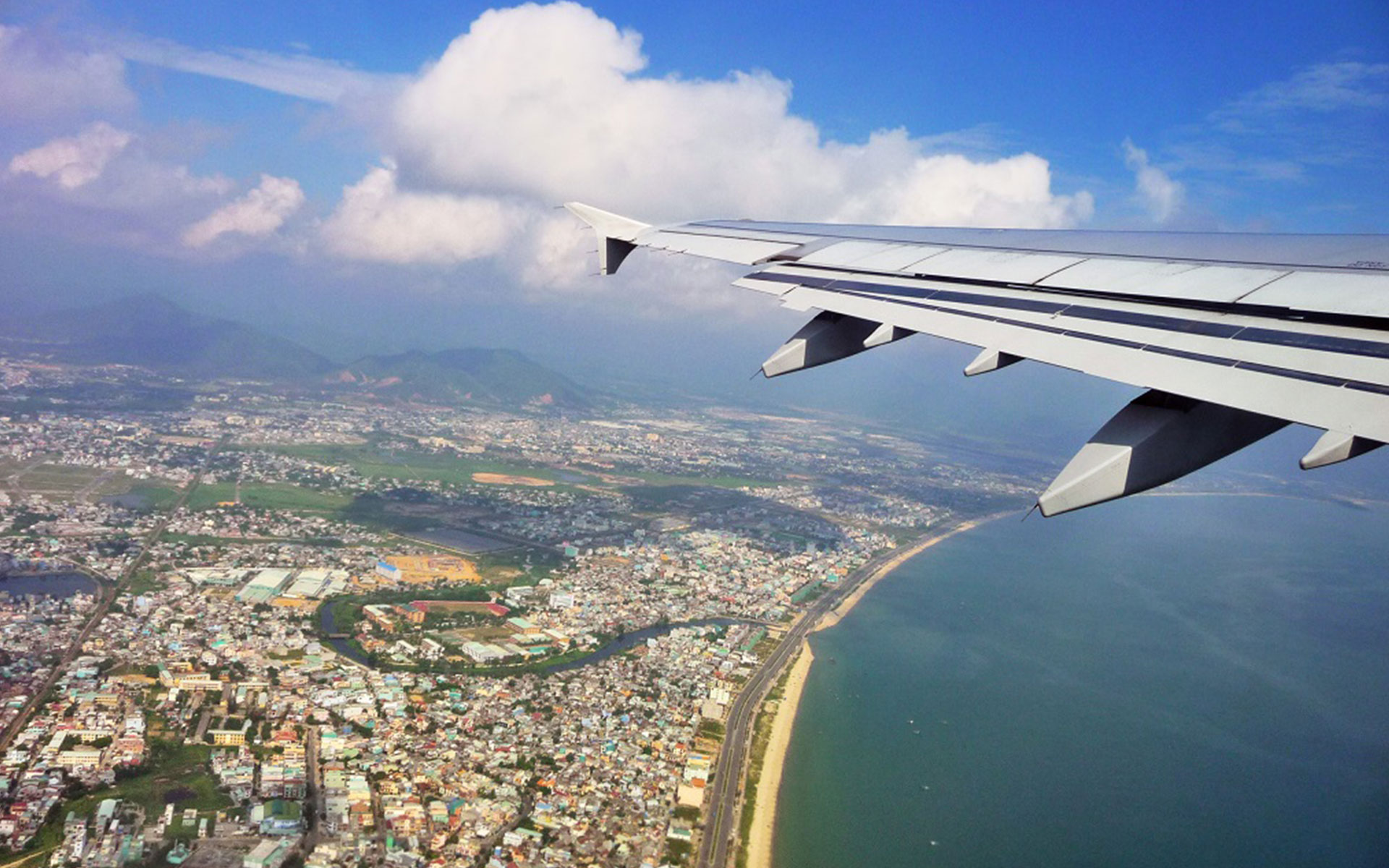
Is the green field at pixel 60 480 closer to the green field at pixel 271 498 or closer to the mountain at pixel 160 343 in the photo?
the green field at pixel 271 498

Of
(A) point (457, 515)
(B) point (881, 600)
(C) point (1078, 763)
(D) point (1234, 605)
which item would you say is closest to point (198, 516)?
(A) point (457, 515)

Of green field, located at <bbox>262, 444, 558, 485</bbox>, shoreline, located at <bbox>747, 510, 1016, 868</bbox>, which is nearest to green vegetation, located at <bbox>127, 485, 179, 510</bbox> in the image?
green field, located at <bbox>262, 444, 558, 485</bbox>

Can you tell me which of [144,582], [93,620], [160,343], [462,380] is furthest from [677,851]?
[160,343]

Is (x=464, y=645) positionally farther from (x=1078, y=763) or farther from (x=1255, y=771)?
(x=1255, y=771)

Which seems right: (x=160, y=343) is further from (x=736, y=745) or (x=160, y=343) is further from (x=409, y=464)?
(x=736, y=745)

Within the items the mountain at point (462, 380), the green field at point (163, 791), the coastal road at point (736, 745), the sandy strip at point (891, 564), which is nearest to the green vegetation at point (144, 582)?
the green field at point (163, 791)

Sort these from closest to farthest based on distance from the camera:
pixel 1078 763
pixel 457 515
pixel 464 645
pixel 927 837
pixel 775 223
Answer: pixel 775 223
pixel 927 837
pixel 1078 763
pixel 464 645
pixel 457 515

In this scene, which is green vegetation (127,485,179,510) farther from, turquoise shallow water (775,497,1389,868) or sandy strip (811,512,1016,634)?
turquoise shallow water (775,497,1389,868)
